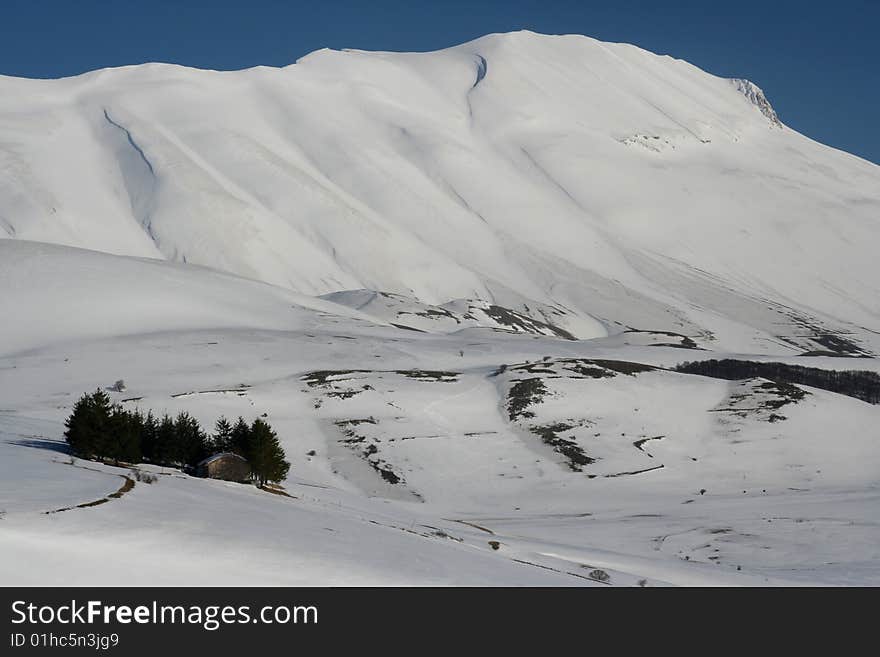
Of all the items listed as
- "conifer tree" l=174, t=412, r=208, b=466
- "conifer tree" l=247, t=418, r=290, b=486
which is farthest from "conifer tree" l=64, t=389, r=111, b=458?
"conifer tree" l=247, t=418, r=290, b=486

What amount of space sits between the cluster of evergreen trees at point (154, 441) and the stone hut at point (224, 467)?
5.31ft

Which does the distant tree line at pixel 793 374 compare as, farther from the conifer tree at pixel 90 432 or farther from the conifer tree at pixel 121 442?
the conifer tree at pixel 90 432

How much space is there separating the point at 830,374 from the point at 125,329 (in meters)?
77.3

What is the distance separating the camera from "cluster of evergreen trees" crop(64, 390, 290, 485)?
48906 millimetres

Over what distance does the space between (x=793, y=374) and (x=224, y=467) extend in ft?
302

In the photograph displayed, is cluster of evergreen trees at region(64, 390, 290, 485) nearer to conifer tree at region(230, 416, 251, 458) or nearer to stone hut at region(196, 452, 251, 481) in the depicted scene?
conifer tree at region(230, 416, 251, 458)

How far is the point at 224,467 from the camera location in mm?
49750

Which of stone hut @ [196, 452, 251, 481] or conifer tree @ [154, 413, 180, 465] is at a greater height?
conifer tree @ [154, 413, 180, 465]

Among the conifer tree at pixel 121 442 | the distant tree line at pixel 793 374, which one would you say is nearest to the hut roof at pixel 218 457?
the conifer tree at pixel 121 442

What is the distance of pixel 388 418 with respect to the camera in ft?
287

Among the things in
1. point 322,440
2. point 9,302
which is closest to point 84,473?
point 322,440

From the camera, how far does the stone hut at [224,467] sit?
49281 millimetres

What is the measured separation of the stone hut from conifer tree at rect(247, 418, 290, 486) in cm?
141

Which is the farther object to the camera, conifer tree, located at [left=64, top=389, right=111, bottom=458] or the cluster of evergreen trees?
the cluster of evergreen trees
